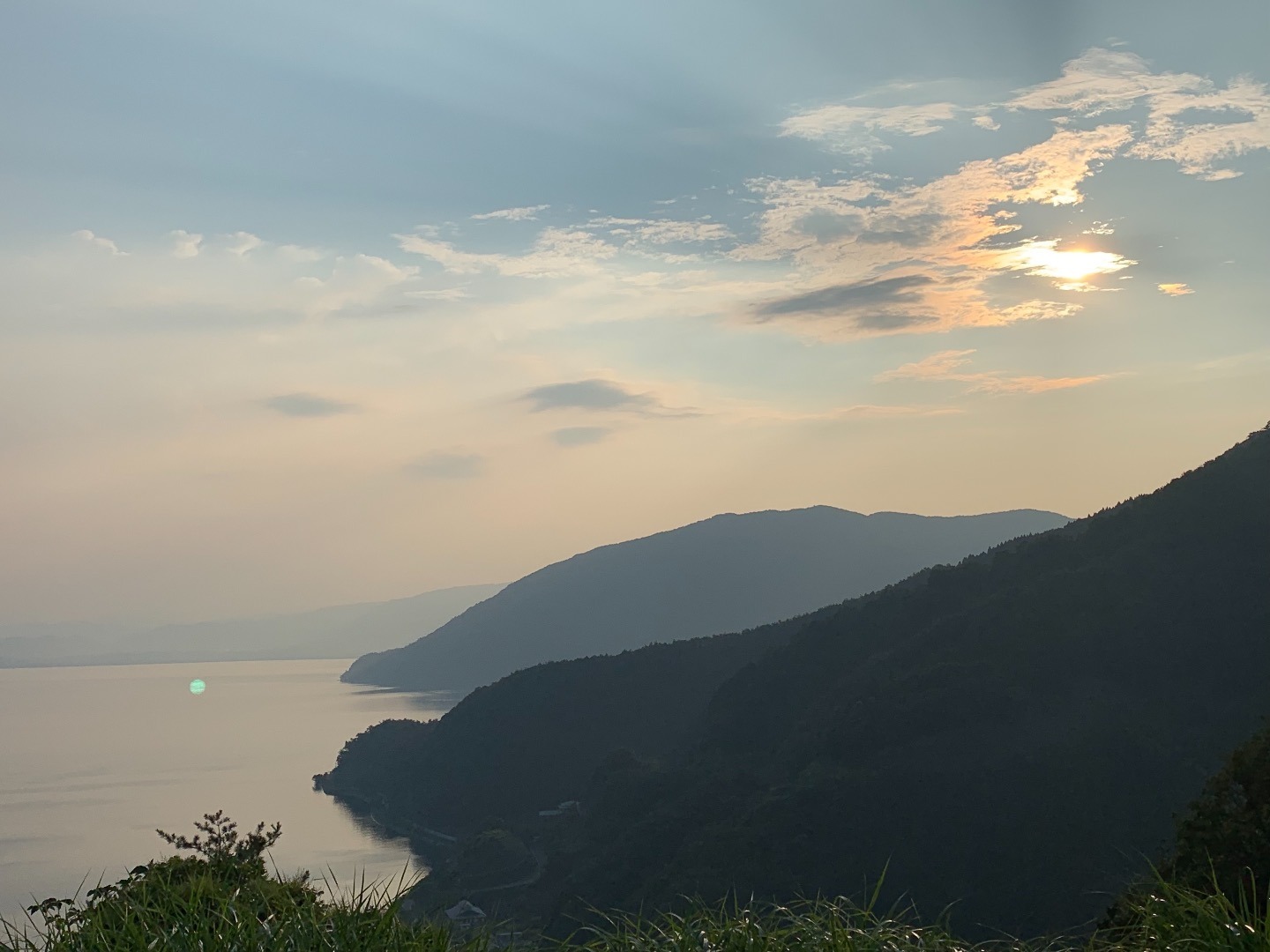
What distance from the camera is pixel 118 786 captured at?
144750mm

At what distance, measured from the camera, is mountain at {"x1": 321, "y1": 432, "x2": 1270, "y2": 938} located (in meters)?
59.1

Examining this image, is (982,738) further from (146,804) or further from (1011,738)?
(146,804)

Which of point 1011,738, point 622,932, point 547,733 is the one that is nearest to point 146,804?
point 547,733

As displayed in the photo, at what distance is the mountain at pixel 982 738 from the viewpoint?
194ft

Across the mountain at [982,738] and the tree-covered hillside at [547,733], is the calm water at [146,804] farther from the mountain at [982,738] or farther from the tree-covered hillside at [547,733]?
the mountain at [982,738]

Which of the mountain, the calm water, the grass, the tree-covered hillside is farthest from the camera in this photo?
the tree-covered hillside

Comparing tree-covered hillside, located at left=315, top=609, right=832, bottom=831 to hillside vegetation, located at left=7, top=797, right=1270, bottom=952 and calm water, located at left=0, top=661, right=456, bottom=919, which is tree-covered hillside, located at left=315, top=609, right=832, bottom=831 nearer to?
calm water, located at left=0, top=661, right=456, bottom=919

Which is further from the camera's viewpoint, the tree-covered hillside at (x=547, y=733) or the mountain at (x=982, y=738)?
the tree-covered hillside at (x=547, y=733)

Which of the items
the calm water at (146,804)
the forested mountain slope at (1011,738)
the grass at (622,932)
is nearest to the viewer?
the grass at (622,932)

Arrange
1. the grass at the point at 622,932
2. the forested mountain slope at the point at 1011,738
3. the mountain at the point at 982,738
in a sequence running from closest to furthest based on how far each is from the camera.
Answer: the grass at the point at 622,932
the forested mountain slope at the point at 1011,738
the mountain at the point at 982,738

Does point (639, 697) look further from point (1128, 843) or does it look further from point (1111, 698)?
point (1128, 843)

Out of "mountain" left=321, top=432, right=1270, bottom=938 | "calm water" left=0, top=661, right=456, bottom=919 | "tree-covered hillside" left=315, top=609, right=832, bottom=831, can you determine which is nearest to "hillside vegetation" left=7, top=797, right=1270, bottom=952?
"mountain" left=321, top=432, right=1270, bottom=938

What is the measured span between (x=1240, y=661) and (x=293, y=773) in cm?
12844

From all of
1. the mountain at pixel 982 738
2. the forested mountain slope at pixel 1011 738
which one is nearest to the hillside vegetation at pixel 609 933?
the mountain at pixel 982 738
